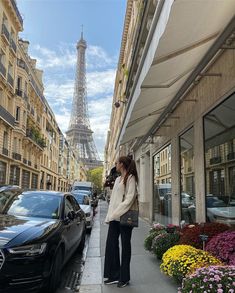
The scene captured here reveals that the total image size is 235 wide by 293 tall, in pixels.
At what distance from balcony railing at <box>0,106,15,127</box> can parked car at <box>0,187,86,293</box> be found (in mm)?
31265

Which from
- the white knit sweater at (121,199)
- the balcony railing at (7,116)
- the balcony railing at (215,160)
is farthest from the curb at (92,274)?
the balcony railing at (7,116)

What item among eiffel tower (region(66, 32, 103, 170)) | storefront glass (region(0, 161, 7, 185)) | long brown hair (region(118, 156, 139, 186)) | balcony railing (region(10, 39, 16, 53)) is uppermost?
eiffel tower (region(66, 32, 103, 170))

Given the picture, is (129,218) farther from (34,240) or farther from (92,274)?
(92,274)

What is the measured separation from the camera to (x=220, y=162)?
26.4 feet

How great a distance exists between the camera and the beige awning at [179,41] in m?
4.39

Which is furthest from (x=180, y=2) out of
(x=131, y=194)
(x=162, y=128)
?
(x=162, y=128)

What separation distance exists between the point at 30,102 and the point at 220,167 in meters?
46.9

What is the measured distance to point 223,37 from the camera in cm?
573

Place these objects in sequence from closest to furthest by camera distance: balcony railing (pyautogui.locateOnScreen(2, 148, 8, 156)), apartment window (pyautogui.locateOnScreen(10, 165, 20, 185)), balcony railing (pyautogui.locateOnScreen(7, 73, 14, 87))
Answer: balcony railing (pyautogui.locateOnScreen(2, 148, 8, 156)), balcony railing (pyautogui.locateOnScreen(7, 73, 14, 87)), apartment window (pyautogui.locateOnScreen(10, 165, 20, 185))

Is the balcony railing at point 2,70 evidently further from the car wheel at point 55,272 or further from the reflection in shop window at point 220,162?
the car wheel at point 55,272

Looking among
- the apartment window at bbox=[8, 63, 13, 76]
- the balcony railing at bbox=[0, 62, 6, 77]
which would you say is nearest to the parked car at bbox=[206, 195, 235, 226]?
the balcony railing at bbox=[0, 62, 6, 77]

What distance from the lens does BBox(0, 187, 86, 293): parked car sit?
502cm

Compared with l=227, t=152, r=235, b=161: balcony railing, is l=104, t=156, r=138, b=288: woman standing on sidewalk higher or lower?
lower

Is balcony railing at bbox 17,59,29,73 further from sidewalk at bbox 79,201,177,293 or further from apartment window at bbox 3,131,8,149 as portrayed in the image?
sidewalk at bbox 79,201,177,293
